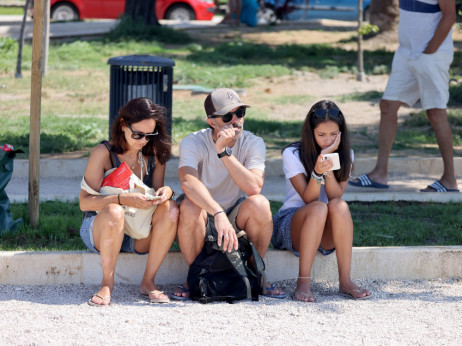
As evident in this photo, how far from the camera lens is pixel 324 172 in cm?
458

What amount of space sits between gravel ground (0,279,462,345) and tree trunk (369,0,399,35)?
12985 millimetres

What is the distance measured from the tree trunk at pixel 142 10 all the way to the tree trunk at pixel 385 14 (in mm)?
4835

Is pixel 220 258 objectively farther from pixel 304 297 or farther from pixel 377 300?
pixel 377 300

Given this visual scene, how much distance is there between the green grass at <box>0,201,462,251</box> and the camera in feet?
17.1

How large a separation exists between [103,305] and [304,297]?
44.3 inches

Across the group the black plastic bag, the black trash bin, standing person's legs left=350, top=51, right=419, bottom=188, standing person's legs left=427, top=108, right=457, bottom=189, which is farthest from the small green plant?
the black plastic bag

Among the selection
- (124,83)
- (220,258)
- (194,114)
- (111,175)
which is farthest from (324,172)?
(194,114)

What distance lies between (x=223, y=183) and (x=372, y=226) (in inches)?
57.0

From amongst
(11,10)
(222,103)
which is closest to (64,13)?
(11,10)

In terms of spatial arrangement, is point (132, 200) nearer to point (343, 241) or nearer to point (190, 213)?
point (190, 213)

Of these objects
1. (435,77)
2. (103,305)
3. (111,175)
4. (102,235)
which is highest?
(435,77)

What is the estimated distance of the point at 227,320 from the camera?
13.6 ft

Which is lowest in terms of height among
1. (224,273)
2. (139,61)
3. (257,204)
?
(224,273)

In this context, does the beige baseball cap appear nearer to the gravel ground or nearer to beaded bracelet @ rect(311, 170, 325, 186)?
beaded bracelet @ rect(311, 170, 325, 186)
